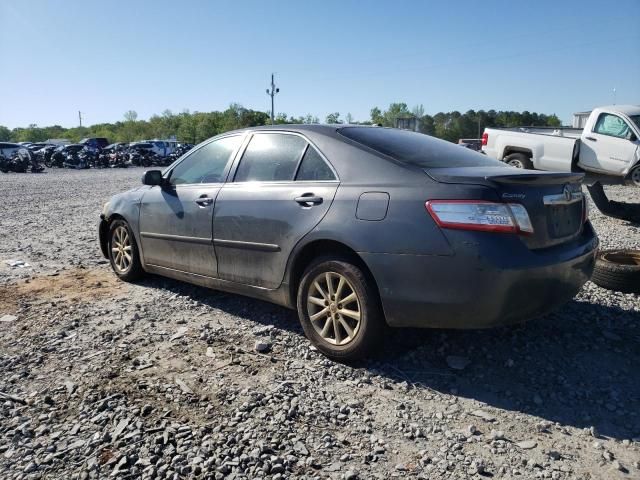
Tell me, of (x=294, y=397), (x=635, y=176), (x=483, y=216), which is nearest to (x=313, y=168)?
(x=483, y=216)

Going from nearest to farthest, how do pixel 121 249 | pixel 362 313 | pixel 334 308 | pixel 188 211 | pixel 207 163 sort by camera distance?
1. pixel 362 313
2. pixel 334 308
3. pixel 188 211
4. pixel 207 163
5. pixel 121 249

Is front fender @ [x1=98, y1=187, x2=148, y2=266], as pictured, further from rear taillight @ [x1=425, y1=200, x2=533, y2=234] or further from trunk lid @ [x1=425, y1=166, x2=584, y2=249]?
rear taillight @ [x1=425, y1=200, x2=533, y2=234]

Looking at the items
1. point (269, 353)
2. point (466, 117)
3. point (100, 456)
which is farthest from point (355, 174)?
point (466, 117)

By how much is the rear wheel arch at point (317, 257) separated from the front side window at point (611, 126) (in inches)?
441

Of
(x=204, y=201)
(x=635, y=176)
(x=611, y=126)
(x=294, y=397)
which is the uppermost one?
(x=611, y=126)

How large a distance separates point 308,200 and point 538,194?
149cm

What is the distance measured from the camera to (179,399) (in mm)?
3104

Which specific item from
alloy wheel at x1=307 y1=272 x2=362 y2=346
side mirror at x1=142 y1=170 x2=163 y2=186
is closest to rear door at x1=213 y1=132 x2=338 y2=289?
alloy wheel at x1=307 y1=272 x2=362 y2=346

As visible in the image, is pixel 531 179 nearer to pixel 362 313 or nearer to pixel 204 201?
pixel 362 313

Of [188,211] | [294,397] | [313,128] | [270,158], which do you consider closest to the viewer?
[294,397]

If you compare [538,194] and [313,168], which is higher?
[313,168]

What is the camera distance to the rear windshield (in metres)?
3.54

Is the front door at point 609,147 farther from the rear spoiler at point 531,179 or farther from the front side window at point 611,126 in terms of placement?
the rear spoiler at point 531,179

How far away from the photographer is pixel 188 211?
462 cm
